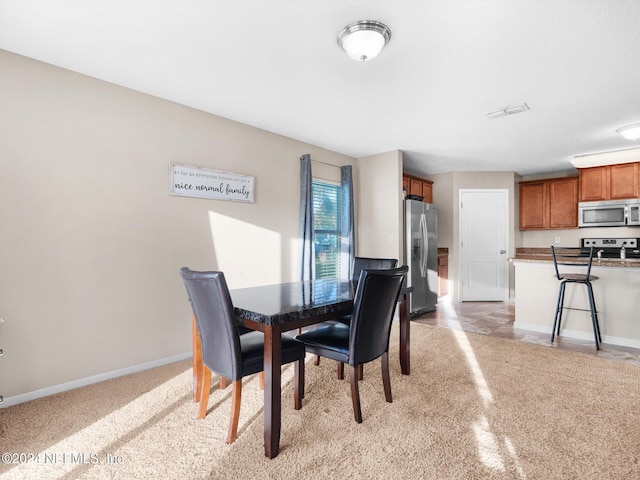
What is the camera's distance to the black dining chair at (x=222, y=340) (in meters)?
1.74

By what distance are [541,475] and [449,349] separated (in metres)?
1.83

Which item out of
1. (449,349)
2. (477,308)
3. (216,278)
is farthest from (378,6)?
(477,308)

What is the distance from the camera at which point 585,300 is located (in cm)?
379

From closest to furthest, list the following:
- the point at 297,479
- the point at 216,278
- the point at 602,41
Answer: the point at 297,479
the point at 216,278
the point at 602,41

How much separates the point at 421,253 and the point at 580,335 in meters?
2.09

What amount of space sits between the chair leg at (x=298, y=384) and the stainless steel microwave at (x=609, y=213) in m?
5.57

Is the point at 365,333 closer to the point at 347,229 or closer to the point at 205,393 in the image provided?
the point at 205,393

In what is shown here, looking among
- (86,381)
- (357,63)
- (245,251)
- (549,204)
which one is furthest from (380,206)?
(86,381)

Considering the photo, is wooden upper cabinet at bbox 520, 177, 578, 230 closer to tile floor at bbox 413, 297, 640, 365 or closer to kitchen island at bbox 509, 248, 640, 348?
tile floor at bbox 413, 297, 640, 365

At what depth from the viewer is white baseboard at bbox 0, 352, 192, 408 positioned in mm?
2277

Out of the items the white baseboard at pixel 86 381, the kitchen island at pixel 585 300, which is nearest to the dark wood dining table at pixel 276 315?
the white baseboard at pixel 86 381

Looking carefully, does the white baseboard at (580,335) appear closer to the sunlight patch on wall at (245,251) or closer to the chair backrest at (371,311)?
the chair backrest at (371,311)

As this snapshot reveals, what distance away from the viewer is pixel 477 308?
5500mm

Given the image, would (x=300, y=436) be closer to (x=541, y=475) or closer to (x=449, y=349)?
(x=541, y=475)
